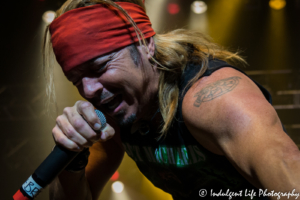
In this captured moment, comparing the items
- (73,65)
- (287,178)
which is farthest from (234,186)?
(73,65)

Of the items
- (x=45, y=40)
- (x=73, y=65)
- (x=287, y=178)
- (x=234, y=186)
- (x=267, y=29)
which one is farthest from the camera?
(x=267, y=29)

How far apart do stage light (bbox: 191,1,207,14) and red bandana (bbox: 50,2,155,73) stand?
3.58ft

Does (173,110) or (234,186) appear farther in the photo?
(234,186)

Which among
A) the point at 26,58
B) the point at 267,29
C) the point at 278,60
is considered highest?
the point at 26,58

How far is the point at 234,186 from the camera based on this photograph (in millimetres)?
1047

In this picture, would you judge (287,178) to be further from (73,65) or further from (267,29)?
(267,29)

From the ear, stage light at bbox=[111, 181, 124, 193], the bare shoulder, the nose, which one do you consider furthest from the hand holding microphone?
stage light at bbox=[111, 181, 124, 193]

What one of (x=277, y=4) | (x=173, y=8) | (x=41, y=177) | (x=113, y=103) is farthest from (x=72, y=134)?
(x=277, y=4)

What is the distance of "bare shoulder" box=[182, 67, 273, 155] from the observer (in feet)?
2.12

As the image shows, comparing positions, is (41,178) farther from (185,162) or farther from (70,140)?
(185,162)

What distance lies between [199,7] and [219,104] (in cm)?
143

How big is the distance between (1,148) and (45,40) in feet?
3.97

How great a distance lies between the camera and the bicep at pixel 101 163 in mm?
1354

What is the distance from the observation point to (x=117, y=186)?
6.53 ft
